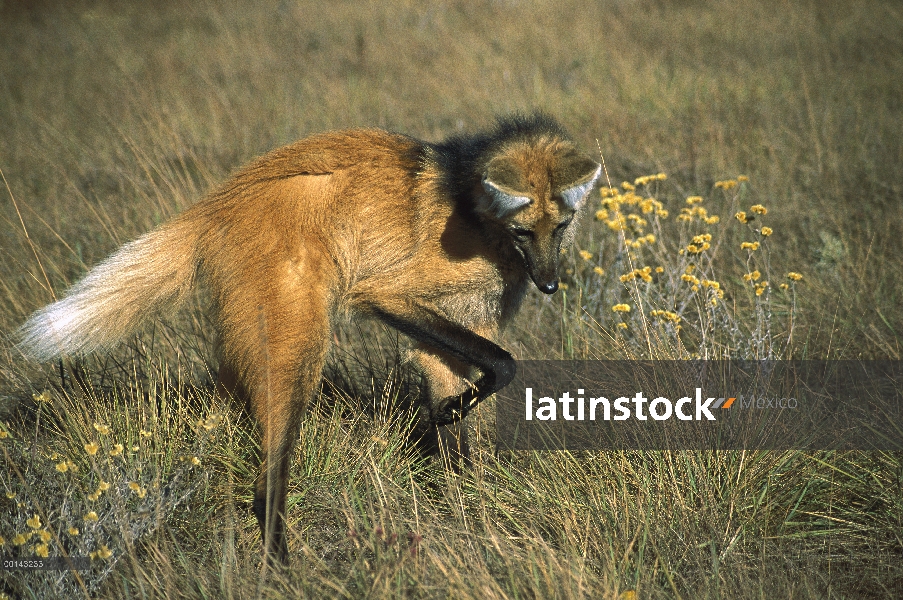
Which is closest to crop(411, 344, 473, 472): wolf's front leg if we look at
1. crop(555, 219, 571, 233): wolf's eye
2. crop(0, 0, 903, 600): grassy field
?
crop(0, 0, 903, 600): grassy field

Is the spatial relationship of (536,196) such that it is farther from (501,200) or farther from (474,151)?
(474,151)

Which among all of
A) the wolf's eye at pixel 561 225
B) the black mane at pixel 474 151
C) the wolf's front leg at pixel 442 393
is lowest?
the wolf's front leg at pixel 442 393

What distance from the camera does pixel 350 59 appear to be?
9594 millimetres

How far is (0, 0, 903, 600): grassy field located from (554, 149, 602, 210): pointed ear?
70cm

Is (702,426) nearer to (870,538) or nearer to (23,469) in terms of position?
(870,538)

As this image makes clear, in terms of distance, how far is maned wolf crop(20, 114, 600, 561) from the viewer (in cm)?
292

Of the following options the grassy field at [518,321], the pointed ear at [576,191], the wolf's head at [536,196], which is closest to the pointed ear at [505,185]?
the wolf's head at [536,196]

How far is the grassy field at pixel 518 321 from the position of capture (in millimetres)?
2518

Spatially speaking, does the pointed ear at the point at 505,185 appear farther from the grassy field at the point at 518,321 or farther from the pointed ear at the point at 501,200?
the grassy field at the point at 518,321

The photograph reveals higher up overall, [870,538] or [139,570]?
[139,570]

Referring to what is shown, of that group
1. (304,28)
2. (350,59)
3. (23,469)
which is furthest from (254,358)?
(304,28)

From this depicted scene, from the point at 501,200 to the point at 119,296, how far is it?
5.22 feet

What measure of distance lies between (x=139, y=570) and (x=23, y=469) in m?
0.86

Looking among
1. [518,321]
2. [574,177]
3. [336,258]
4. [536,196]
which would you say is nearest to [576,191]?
[574,177]
